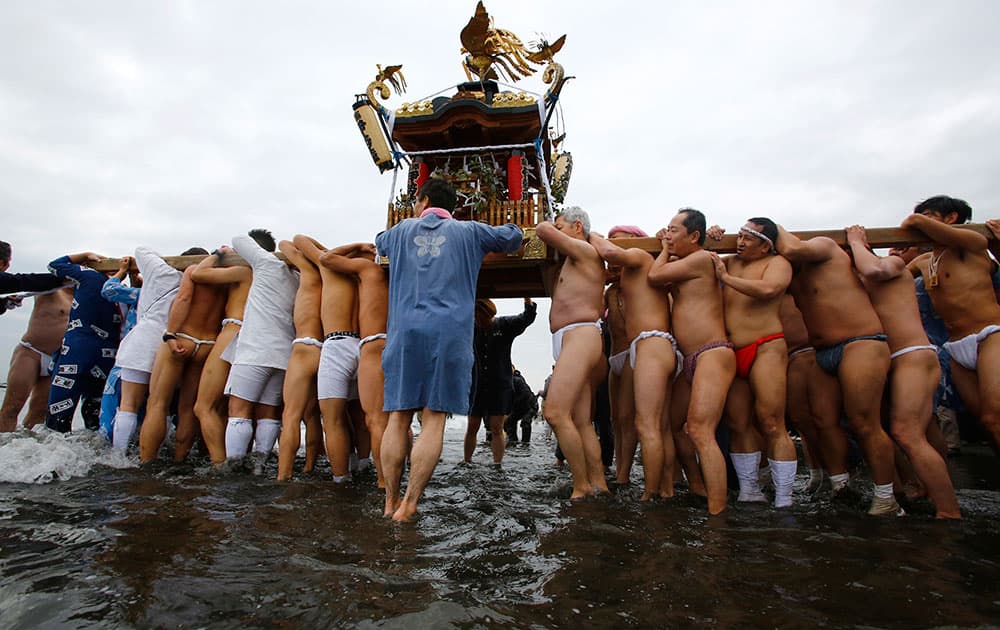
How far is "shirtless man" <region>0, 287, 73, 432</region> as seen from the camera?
640 cm

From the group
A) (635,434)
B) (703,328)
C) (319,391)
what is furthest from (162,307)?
(703,328)

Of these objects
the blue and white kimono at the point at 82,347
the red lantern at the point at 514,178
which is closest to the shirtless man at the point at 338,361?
the blue and white kimono at the point at 82,347

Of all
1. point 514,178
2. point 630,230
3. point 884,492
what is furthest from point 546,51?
point 884,492

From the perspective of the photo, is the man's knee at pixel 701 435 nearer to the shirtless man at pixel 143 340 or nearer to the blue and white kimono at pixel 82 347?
the shirtless man at pixel 143 340

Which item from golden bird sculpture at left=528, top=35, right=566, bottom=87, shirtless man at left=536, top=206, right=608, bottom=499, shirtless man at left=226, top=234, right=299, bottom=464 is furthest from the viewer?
golden bird sculpture at left=528, top=35, right=566, bottom=87

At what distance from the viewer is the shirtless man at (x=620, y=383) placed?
466 cm

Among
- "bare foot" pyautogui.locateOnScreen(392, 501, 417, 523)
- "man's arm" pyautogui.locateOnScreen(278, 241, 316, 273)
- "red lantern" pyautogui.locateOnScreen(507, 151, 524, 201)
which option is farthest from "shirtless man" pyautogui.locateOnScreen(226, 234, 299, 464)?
"red lantern" pyautogui.locateOnScreen(507, 151, 524, 201)

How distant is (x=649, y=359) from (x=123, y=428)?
16.6ft

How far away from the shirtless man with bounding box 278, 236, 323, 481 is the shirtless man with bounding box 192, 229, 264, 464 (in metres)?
0.67

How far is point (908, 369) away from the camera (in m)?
3.70

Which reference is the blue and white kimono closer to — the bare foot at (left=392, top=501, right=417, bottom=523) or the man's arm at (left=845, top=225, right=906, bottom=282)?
the bare foot at (left=392, top=501, right=417, bottom=523)

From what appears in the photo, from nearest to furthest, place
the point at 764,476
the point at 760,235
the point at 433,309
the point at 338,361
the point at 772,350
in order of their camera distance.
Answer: the point at 433,309 → the point at 772,350 → the point at 760,235 → the point at 338,361 → the point at 764,476

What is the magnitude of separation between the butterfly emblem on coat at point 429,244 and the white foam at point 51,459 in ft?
11.1

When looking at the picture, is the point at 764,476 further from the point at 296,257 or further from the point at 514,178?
the point at 514,178
